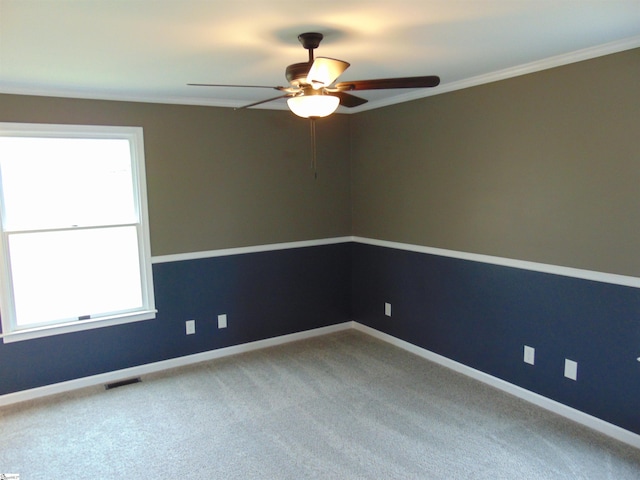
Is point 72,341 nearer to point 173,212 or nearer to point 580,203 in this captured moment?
point 173,212

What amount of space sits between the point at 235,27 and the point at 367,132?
2674 mm

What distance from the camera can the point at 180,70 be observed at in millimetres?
2943

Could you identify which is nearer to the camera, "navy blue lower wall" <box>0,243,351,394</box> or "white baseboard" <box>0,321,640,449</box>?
"white baseboard" <box>0,321,640,449</box>

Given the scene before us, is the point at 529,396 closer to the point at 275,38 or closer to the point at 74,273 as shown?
the point at 275,38

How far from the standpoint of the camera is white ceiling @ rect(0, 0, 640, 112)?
189 centimetres

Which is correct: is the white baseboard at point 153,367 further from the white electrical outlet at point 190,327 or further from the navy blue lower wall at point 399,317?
the white electrical outlet at point 190,327

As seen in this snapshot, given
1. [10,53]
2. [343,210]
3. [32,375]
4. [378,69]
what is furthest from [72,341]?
[378,69]

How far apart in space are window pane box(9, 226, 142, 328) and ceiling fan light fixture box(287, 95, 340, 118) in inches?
89.3

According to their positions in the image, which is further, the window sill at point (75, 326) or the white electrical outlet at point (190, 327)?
the white electrical outlet at point (190, 327)

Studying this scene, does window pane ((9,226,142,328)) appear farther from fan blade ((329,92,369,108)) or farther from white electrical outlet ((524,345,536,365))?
white electrical outlet ((524,345,536,365))

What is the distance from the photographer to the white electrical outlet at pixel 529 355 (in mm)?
3304

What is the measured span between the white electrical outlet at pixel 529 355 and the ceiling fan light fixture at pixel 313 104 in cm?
230

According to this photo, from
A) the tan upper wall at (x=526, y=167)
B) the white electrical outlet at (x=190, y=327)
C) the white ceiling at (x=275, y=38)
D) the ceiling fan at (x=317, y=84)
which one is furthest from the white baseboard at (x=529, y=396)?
the ceiling fan at (x=317, y=84)

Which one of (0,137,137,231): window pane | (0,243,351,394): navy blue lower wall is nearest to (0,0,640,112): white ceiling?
(0,137,137,231): window pane
